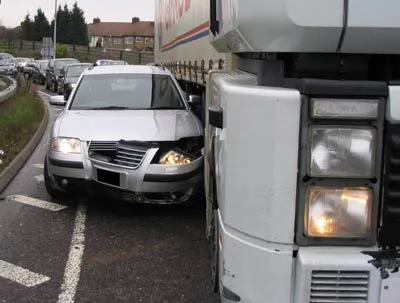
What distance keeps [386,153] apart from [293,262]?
55 centimetres

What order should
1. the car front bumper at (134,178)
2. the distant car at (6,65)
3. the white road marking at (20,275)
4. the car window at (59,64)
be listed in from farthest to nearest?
the distant car at (6,65) → the car window at (59,64) → the car front bumper at (134,178) → the white road marking at (20,275)

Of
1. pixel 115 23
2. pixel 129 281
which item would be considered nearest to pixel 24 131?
pixel 129 281

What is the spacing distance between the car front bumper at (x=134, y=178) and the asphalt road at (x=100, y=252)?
1.11 ft

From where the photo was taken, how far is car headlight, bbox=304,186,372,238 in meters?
2.33

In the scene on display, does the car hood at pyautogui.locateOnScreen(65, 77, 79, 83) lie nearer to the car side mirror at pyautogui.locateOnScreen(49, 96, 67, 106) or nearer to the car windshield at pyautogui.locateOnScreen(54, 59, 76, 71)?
the car windshield at pyautogui.locateOnScreen(54, 59, 76, 71)

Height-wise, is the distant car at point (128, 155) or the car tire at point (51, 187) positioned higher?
the distant car at point (128, 155)

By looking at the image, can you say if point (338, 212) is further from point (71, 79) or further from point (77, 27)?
point (77, 27)

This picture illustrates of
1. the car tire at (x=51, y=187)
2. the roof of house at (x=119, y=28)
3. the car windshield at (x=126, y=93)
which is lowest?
the car tire at (x=51, y=187)

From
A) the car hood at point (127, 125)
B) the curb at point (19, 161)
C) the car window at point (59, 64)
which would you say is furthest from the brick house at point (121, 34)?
the car hood at point (127, 125)

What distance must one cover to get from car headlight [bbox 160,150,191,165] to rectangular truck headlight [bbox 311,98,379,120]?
3.83 m

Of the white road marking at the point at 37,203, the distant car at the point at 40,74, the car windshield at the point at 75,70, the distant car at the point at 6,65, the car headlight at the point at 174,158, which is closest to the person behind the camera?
the car headlight at the point at 174,158

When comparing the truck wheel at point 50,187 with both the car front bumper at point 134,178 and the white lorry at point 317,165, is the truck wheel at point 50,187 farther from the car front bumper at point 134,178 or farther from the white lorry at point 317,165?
the white lorry at point 317,165

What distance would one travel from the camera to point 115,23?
13275cm

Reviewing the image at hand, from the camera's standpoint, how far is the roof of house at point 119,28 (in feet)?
413
